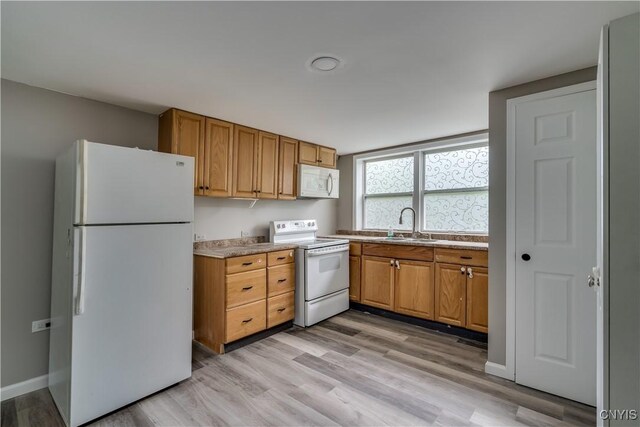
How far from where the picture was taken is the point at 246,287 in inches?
110

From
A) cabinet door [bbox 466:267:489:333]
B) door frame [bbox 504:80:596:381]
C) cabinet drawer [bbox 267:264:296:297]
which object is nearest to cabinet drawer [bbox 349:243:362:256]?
cabinet drawer [bbox 267:264:296:297]

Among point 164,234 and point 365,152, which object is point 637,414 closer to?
point 164,234

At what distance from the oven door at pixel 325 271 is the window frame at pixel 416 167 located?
3.33 ft

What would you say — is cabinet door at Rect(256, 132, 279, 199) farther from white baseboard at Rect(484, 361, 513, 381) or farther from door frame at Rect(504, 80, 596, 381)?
white baseboard at Rect(484, 361, 513, 381)

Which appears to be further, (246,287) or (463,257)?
(463,257)

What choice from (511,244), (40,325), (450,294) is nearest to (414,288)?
(450,294)

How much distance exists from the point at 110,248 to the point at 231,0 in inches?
61.6

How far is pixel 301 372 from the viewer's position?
92.8 inches

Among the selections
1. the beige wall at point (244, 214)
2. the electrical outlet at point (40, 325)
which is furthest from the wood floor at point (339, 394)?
the beige wall at point (244, 214)

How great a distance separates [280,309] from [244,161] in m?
1.60

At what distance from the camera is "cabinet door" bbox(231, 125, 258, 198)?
10.2 feet

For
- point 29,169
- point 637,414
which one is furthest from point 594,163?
point 29,169

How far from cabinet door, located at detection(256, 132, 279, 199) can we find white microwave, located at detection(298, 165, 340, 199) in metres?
0.38

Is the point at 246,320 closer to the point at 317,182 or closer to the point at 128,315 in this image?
the point at 128,315
